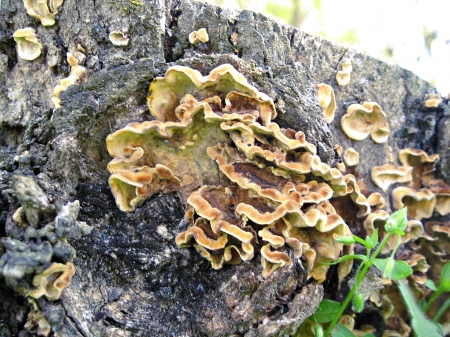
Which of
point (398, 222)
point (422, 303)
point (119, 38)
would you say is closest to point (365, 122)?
point (398, 222)

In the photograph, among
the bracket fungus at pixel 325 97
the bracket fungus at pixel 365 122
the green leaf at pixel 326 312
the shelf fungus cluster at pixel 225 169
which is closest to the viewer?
the shelf fungus cluster at pixel 225 169

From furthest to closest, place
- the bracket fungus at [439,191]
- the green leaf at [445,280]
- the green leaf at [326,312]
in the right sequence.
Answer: the bracket fungus at [439,191], the green leaf at [445,280], the green leaf at [326,312]

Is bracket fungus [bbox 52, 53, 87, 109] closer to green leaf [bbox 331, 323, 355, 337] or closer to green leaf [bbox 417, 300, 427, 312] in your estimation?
green leaf [bbox 331, 323, 355, 337]

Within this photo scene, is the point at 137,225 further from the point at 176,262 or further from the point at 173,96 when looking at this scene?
the point at 173,96

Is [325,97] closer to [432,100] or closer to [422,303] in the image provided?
[432,100]

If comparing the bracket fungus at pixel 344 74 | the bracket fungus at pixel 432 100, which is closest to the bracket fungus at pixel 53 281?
the bracket fungus at pixel 344 74

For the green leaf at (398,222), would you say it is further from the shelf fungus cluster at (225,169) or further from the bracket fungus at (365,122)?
the bracket fungus at (365,122)

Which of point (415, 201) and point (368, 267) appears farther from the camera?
point (415, 201)

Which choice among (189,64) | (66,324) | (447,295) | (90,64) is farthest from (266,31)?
(447,295)
